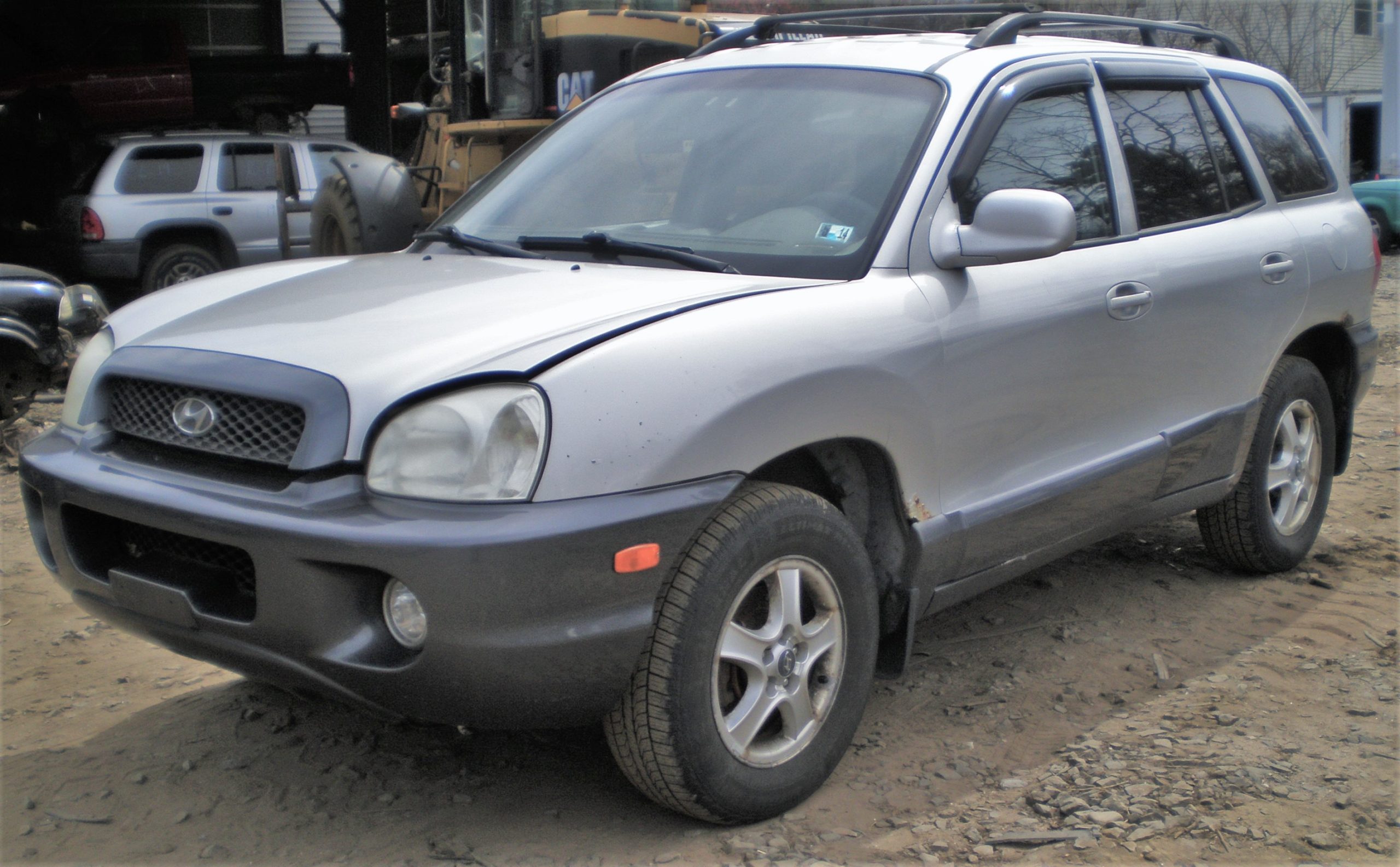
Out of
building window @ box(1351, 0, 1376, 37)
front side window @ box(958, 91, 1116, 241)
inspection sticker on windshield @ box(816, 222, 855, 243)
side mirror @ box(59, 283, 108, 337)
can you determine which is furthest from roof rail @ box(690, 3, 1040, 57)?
building window @ box(1351, 0, 1376, 37)

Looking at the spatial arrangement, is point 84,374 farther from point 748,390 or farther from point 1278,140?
point 1278,140

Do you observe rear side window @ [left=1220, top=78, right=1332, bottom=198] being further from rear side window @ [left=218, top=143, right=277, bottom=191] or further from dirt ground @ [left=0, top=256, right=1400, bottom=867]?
rear side window @ [left=218, top=143, right=277, bottom=191]

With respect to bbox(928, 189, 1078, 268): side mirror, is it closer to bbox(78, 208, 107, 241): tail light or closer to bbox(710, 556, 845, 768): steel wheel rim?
bbox(710, 556, 845, 768): steel wheel rim

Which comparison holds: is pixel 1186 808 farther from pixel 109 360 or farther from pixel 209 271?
pixel 209 271

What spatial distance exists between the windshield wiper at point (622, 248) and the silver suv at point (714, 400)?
1 centimetres

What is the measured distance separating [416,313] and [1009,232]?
4.49ft

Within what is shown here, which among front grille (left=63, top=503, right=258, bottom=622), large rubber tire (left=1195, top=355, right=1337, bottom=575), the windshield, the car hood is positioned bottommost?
large rubber tire (left=1195, top=355, right=1337, bottom=575)

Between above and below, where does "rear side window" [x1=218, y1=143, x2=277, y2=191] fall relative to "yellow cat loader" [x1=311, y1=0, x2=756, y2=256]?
below

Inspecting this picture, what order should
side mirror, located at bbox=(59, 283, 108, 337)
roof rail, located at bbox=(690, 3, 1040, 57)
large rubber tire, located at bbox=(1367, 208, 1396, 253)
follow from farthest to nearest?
large rubber tire, located at bbox=(1367, 208, 1396, 253)
side mirror, located at bbox=(59, 283, 108, 337)
roof rail, located at bbox=(690, 3, 1040, 57)

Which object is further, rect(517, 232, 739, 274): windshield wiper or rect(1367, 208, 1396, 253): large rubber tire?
rect(1367, 208, 1396, 253): large rubber tire

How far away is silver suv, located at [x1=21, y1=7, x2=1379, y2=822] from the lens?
2.37 meters

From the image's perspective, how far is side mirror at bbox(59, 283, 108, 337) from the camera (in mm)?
5777

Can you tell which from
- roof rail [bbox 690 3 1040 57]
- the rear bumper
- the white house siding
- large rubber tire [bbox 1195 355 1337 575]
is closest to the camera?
roof rail [bbox 690 3 1040 57]

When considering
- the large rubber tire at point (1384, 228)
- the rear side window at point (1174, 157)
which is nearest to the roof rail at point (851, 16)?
the rear side window at point (1174, 157)
